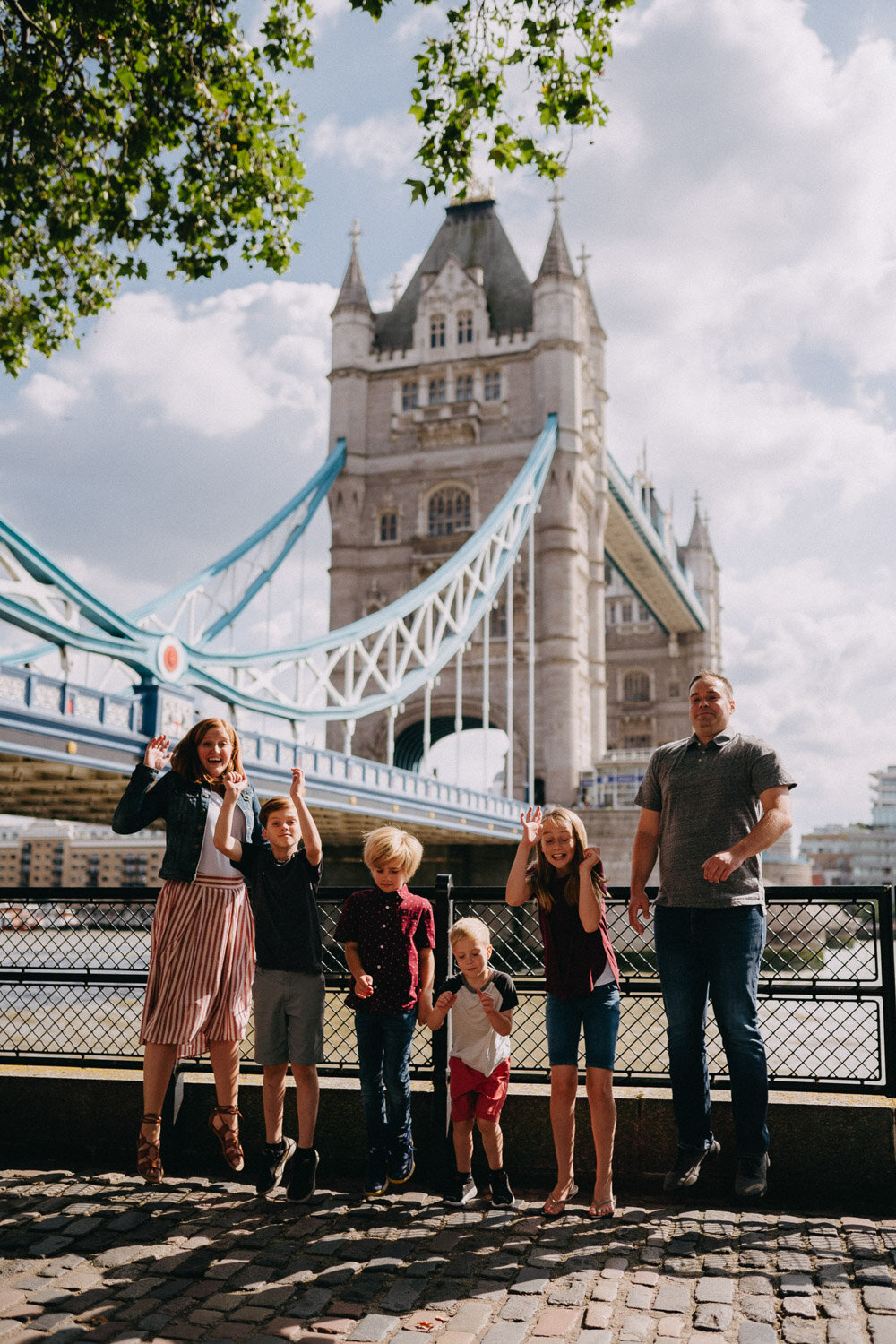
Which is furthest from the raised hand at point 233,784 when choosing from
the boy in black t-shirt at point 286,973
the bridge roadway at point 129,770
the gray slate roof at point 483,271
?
the gray slate roof at point 483,271

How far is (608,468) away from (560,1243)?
111 feet

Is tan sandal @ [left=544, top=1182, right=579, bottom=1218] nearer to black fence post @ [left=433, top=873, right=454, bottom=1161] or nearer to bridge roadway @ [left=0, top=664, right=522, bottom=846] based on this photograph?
black fence post @ [left=433, top=873, right=454, bottom=1161]

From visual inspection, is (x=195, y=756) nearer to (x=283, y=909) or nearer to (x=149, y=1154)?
(x=283, y=909)

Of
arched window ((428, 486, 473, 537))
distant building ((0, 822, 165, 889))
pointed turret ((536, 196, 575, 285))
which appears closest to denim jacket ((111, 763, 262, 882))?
arched window ((428, 486, 473, 537))

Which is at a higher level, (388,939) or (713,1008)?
(388,939)

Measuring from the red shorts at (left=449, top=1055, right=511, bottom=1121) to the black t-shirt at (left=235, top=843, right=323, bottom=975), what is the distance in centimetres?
55

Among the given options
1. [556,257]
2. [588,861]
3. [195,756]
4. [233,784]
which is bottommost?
[588,861]

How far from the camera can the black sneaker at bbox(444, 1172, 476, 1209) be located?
338cm

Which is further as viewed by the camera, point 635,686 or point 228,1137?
point 635,686

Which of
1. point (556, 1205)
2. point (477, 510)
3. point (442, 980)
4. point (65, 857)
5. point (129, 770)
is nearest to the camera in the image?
point (556, 1205)

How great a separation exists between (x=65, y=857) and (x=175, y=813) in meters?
83.0

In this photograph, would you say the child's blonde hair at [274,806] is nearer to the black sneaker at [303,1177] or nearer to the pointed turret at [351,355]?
the black sneaker at [303,1177]

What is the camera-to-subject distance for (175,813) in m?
3.62

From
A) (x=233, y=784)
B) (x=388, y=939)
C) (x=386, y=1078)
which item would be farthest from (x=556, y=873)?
(x=233, y=784)
